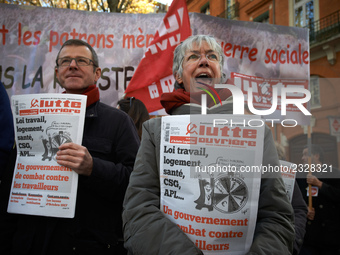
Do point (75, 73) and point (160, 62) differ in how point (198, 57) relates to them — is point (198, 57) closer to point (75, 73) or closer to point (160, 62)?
point (75, 73)

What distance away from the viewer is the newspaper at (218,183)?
1.11 m

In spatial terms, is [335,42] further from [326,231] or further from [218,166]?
[218,166]

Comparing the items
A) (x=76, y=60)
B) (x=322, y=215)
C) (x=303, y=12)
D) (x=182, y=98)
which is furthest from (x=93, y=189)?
(x=303, y=12)

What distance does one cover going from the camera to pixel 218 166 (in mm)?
1127

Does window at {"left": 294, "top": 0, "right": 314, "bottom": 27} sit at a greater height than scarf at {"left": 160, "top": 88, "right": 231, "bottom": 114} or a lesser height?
greater

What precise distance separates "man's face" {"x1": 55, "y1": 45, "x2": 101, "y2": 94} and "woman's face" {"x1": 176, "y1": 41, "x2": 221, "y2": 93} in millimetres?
572

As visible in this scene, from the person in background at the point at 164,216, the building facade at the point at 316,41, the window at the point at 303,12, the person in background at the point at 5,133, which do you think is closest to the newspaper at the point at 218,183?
the person in background at the point at 164,216

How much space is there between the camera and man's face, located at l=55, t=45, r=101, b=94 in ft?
5.89

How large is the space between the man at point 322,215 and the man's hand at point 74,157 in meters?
2.37

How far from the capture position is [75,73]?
1804mm

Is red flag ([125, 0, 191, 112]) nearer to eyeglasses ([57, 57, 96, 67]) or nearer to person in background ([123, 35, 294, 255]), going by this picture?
eyeglasses ([57, 57, 96, 67])

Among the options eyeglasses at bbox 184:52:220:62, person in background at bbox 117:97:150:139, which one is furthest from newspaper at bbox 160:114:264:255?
person in background at bbox 117:97:150:139

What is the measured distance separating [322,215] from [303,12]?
1285cm

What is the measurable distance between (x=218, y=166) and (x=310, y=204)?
2479 millimetres
